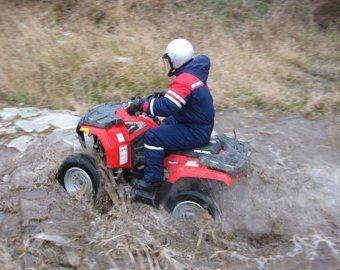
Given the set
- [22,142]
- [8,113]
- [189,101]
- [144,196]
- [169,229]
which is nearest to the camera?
[189,101]

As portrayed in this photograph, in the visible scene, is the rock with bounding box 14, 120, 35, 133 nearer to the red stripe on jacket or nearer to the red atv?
the red atv

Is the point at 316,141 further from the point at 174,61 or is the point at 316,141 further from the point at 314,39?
the point at 314,39

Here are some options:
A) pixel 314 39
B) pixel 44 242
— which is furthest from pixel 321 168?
pixel 314 39

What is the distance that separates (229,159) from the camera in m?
4.46

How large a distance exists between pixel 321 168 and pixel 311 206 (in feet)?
3.46

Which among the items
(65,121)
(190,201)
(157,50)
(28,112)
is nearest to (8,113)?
(28,112)

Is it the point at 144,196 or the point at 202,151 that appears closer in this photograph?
the point at 202,151

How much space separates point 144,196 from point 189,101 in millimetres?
1005

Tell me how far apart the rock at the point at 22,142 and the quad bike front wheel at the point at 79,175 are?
63.1 inches

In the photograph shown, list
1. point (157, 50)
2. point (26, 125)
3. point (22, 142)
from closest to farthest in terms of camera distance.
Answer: point (22, 142)
point (26, 125)
point (157, 50)

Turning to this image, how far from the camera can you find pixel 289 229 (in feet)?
15.6

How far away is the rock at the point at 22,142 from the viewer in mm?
6363

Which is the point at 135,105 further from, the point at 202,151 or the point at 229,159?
the point at 229,159

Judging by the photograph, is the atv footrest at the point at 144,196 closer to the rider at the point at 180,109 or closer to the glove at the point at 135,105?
the rider at the point at 180,109
